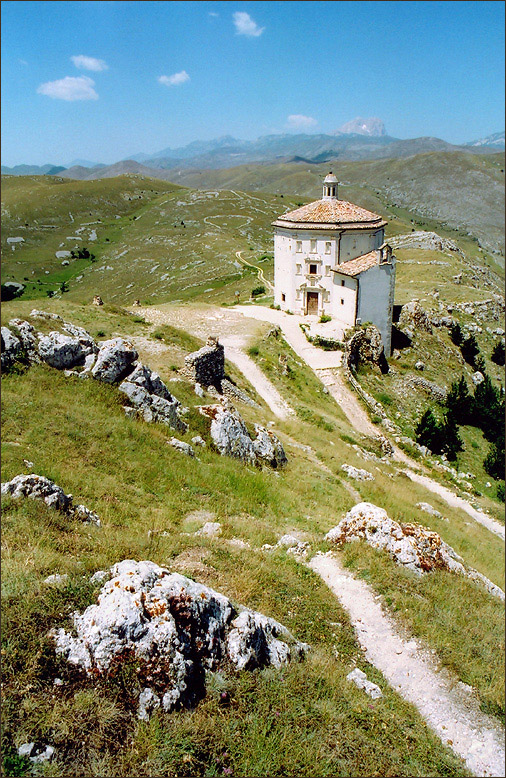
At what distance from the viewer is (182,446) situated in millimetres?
16188

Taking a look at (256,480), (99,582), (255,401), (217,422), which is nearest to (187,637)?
(99,582)

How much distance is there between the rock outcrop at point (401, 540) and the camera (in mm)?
11516

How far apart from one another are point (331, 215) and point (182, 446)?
3696 cm

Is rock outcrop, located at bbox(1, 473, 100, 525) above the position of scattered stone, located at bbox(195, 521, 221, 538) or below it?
above

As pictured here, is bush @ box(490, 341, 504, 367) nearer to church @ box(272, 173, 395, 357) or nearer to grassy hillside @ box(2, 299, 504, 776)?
church @ box(272, 173, 395, 357)

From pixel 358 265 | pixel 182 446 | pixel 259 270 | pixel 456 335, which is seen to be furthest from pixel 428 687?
pixel 259 270

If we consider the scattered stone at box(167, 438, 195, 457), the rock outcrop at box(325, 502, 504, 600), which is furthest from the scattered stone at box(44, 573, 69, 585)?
the scattered stone at box(167, 438, 195, 457)

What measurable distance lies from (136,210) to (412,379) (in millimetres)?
155790

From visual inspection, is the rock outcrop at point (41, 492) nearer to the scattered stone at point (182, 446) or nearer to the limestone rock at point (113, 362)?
the scattered stone at point (182, 446)

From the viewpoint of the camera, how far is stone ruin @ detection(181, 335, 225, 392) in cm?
2444

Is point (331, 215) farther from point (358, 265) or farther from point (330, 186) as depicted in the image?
point (358, 265)

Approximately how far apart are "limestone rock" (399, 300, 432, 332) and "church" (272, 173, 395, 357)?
338cm

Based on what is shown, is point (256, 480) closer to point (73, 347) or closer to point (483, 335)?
point (73, 347)

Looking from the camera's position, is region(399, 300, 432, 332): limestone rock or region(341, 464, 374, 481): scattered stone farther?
region(399, 300, 432, 332): limestone rock
